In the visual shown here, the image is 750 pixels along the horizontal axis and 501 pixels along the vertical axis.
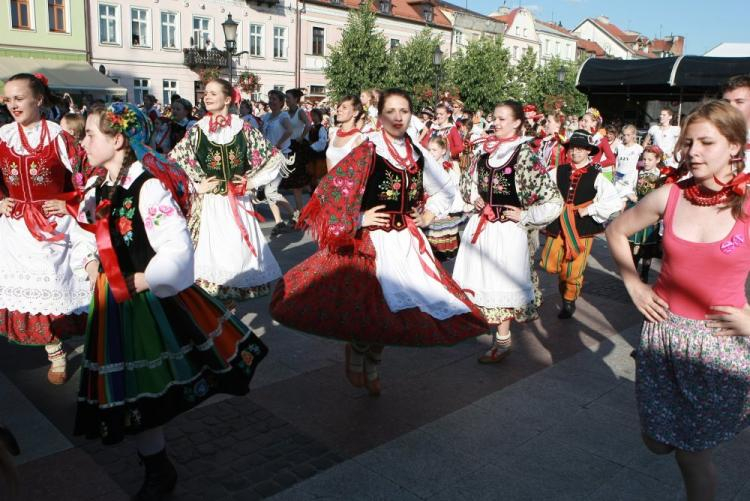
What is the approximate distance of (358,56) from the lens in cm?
3509

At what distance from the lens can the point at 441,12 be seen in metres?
49.7

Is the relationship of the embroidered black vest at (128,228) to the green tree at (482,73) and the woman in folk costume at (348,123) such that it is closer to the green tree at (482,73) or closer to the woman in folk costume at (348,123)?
the woman in folk costume at (348,123)

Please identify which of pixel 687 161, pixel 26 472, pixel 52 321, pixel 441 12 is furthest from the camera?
pixel 441 12

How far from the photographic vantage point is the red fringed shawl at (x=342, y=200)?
415cm

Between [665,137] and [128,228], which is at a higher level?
[665,137]

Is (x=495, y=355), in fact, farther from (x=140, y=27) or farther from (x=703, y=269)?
(x=140, y=27)

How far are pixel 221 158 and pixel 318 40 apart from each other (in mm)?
37047

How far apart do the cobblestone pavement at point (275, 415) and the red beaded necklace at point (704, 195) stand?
7.09 ft

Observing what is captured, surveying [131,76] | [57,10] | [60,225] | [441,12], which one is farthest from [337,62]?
[60,225]

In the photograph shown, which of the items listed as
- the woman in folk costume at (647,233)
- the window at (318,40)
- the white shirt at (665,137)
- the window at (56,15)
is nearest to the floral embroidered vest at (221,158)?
the woman in folk costume at (647,233)

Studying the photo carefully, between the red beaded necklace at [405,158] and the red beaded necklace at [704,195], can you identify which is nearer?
the red beaded necklace at [704,195]

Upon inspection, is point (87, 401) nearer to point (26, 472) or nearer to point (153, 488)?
point (153, 488)

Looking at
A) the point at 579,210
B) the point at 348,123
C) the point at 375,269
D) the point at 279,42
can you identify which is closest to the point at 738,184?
the point at 375,269

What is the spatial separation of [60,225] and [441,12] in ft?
161
